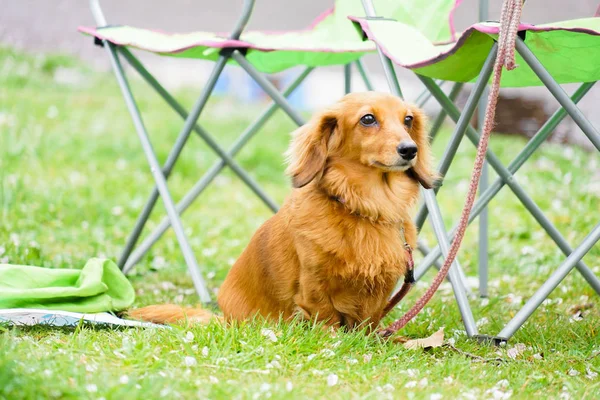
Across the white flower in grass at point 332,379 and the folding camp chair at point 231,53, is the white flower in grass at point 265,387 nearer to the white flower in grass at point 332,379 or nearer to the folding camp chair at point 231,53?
the white flower in grass at point 332,379

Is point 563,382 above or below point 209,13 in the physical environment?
below

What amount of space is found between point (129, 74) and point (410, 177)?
6.44 metres

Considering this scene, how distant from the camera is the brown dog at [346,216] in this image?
7.38 feet

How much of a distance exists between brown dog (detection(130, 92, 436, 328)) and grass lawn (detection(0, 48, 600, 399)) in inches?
5.6

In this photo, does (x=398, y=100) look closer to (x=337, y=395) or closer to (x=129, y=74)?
(x=337, y=395)

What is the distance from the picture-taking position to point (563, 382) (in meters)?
2.09

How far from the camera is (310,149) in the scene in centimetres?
235

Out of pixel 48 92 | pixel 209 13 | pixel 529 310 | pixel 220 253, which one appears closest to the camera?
pixel 529 310

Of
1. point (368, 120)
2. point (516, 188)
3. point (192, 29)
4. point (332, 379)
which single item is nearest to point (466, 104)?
point (368, 120)

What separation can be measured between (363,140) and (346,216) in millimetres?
239

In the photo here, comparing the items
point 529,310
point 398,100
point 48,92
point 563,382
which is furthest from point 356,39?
point 48,92

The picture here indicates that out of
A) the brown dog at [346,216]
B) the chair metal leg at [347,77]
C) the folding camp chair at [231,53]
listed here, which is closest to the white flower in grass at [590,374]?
the brown dog at [346,216]

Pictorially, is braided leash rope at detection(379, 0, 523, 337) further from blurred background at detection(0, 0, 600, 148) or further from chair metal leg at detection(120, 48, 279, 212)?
blurred background at detection(0, 0, 600, 148)

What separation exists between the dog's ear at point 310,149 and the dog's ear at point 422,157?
289mm
